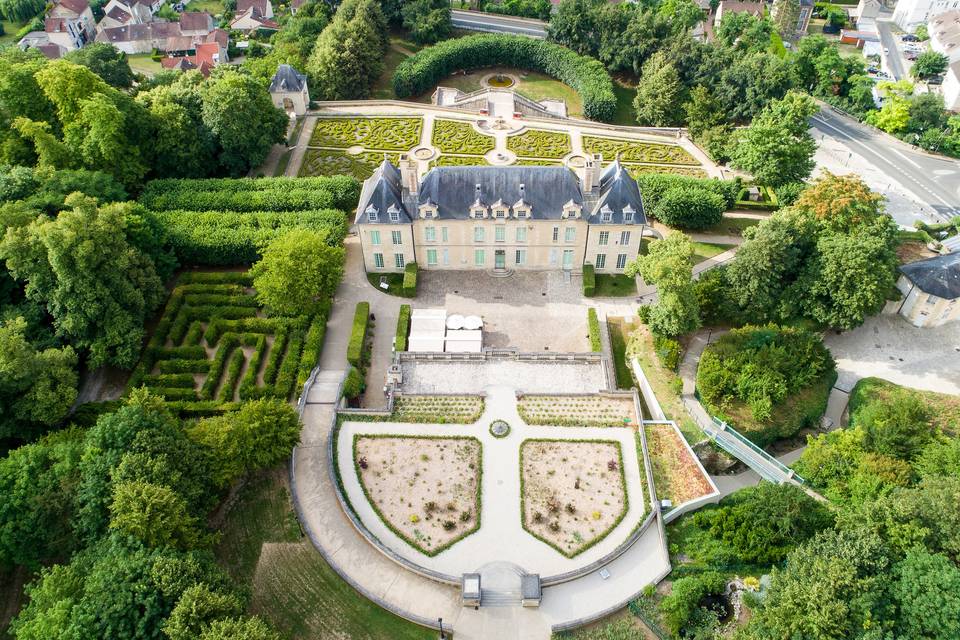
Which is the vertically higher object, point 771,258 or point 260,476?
point 771,258

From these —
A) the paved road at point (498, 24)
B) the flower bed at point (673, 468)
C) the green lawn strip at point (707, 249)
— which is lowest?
the flower bed at point (673, 468)

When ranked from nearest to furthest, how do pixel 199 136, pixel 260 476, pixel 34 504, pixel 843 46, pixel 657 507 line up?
pixel 34 504, pixel 657 507, pixel 260 476, pixel 199 136, pixel 843 46

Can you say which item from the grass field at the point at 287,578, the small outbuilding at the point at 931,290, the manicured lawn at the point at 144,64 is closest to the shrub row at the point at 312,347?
the grass field at the point at 287,578

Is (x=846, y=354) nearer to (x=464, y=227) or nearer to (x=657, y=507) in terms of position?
(x=657, y=507)

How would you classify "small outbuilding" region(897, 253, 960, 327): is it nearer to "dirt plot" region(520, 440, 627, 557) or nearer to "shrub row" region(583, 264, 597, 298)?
"shrub row" region(583, 264, 597, 298)

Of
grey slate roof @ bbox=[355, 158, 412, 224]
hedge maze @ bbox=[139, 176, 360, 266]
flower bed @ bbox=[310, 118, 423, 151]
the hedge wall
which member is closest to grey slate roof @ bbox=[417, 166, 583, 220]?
grey slate roof @ bbox=[355, 158, 412, 224]

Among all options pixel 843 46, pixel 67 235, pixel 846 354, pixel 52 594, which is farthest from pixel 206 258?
pixel 843 46

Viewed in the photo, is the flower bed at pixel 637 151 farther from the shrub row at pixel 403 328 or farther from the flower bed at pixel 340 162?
the shrub row at pixel 403 328
